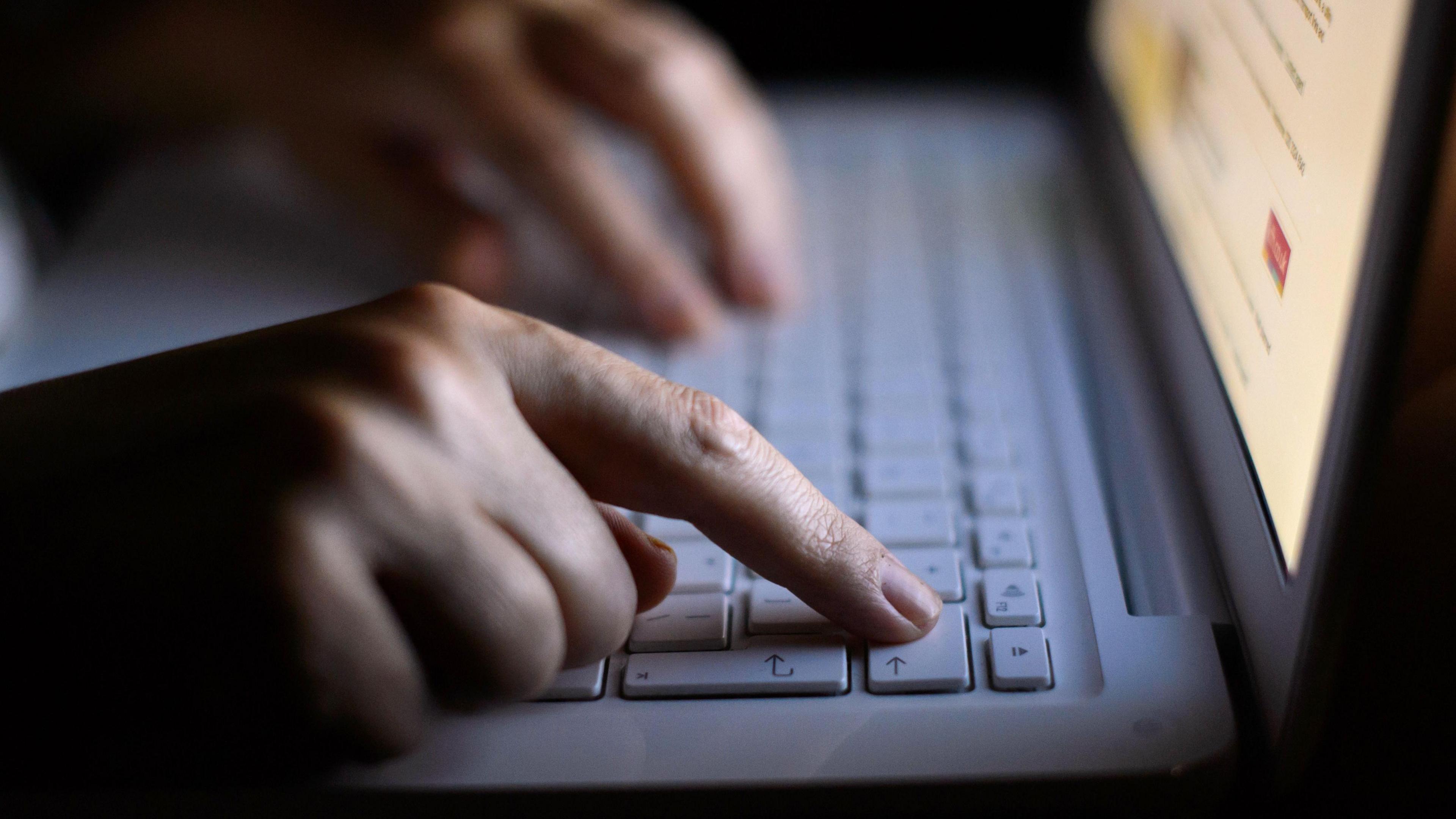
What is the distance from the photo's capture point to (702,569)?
411mm

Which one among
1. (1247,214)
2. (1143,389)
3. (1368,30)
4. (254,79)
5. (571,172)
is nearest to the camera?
(1368,30)

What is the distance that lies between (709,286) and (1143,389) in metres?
0.28

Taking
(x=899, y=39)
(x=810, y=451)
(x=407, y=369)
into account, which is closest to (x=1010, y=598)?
(x=810, y=451)

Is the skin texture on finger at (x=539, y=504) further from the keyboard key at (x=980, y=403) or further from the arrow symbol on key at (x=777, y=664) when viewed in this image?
the keyboard key at (x=980, y=403)

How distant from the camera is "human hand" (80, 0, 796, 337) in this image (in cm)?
65

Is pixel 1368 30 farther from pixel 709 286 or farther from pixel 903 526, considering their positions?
pixel 709 286

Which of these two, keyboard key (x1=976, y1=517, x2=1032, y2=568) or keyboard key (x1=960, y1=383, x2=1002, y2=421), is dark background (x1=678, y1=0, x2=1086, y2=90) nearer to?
A: keyboard key (x1=960, y1=383, x2=1002, y2=421)

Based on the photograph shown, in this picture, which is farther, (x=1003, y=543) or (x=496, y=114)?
(x=496, y=114)

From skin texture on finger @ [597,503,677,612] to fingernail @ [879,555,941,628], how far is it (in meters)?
0.08

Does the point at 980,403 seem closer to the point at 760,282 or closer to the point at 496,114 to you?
the point at 760,282

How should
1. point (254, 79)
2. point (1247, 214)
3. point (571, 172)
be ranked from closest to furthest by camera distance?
1. point (1247, 214)
2. point (571, 172)
3. point (254, 79)

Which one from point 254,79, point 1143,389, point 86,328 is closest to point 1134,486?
point 1143,389

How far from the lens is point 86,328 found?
603 mm

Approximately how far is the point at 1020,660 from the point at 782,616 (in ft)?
0.28
